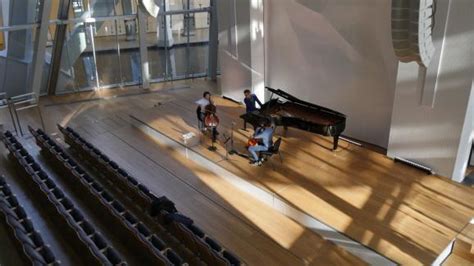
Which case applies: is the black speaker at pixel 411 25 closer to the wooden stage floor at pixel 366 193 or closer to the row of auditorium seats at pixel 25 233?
the wooden stage floor at pixel 366 193

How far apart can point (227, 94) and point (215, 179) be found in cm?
471

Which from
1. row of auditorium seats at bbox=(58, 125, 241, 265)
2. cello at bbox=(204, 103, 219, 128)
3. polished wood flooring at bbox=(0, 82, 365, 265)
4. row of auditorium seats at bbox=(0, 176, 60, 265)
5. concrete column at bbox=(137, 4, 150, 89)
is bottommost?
polished wood flooring at bbox=(0, 82, 365, 265)

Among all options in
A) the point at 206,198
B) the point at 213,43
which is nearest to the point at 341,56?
the point at 206,198

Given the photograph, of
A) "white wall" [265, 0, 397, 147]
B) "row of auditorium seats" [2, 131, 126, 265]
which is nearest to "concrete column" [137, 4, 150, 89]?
Answer: "white wall" [265, 0, 397, 147]

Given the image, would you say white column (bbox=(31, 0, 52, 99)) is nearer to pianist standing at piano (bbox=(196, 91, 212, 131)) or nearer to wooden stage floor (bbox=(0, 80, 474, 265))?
wooden stage floor (bbox=(0, 80, 474, 265))

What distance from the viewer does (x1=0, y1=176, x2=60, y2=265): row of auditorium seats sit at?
438 cm

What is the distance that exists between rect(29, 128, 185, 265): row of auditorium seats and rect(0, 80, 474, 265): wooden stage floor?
1.03m

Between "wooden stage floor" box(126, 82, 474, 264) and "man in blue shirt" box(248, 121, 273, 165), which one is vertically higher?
"man in blue shirt" box(248, 121, 273, 165)

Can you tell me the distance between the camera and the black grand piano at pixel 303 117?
7.36 metres

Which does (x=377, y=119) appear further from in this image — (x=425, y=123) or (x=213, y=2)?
(x=213, y=2)

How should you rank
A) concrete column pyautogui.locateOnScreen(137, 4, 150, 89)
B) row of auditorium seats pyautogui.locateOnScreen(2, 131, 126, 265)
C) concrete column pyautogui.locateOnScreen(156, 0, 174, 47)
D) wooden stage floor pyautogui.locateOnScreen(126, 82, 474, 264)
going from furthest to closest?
1. concrete column pyautogui.locateOnScreen(156, 0, 174, 47)
2. concrete column pyautogui.locateOnScreen(137, 4, 150, 89)
3. wooden stage floor pyautogui.locateOnScreen(126, 82, 474, 264)
4. row of auditorium seats pyautogui.locateOnScreen(2, 131, 126, 265)

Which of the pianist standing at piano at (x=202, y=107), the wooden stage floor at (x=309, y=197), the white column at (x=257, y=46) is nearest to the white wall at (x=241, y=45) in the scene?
the white column at (x=257, y=46)

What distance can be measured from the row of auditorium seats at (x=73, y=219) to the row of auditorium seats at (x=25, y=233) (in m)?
0.38

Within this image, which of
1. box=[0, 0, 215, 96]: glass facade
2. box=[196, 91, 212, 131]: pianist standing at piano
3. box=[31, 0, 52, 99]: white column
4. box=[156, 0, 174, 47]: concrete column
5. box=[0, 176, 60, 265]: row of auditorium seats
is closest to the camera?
box=[0, 176, 60, 265]: row of auditorium seats
